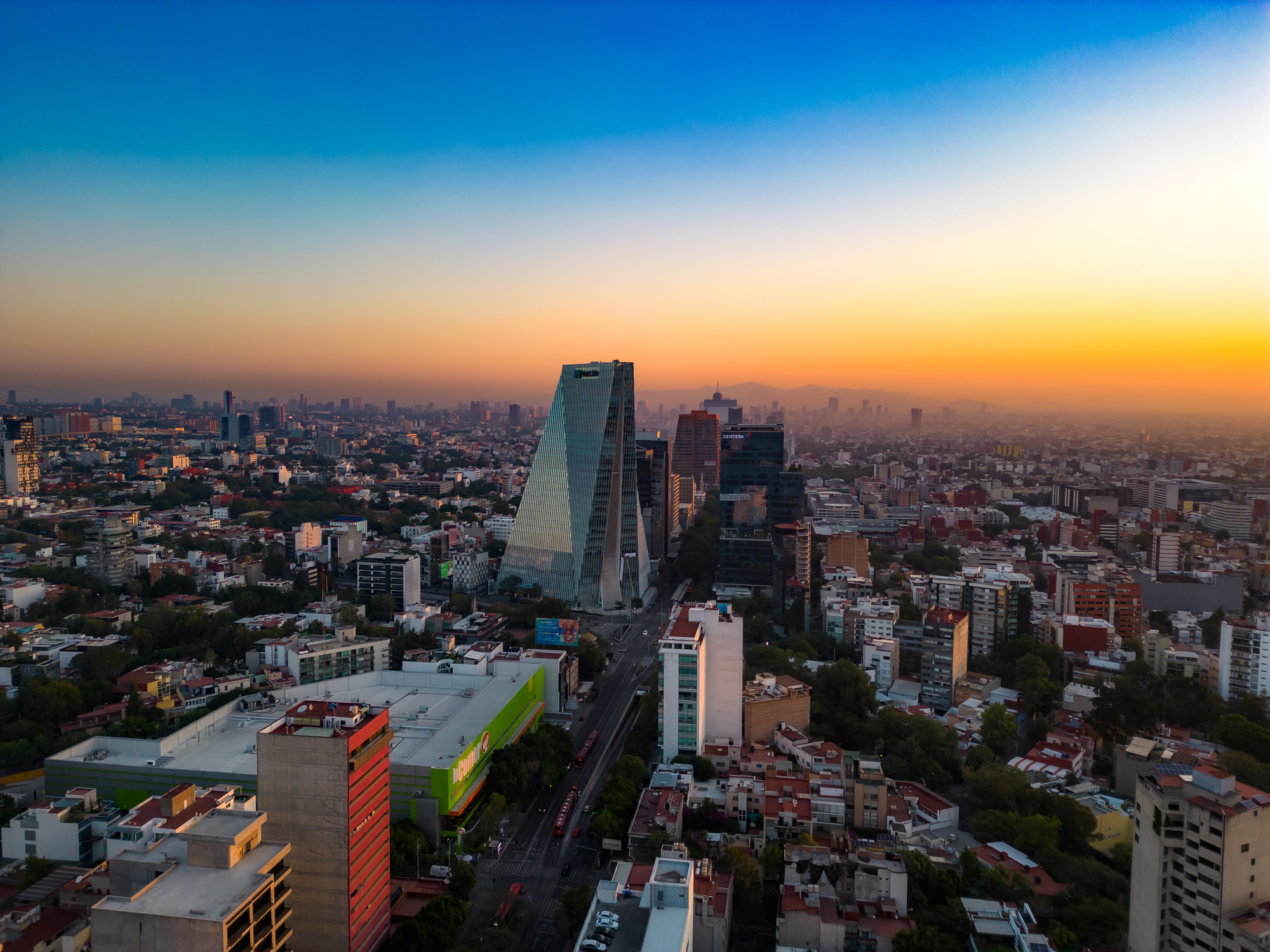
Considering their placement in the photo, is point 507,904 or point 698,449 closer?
point 507,904

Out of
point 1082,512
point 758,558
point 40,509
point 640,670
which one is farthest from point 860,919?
point 40,509

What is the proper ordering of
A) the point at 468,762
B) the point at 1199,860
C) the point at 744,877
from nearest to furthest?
1. the point at 1199,860
2. the point at 744,877
3. the point at 468,762

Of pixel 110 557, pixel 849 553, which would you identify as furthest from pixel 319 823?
pixel 849 553

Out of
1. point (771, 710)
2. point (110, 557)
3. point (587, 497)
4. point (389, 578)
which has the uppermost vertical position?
point (587, 497)

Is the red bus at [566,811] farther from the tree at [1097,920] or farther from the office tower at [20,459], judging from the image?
the office tower at [20,459]

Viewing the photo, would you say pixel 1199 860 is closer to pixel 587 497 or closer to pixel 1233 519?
pixel 587 497

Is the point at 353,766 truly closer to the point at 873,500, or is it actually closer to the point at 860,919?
the point at 860,919
